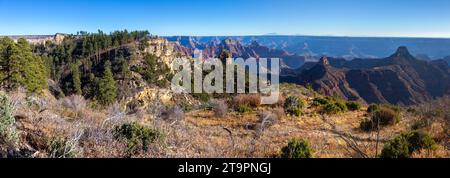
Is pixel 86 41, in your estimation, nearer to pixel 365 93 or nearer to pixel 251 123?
pixel 251 123

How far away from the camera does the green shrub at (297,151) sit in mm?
7973

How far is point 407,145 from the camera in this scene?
928cm

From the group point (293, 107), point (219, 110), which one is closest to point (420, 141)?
point (293, 107)

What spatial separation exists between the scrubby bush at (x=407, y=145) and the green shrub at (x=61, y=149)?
673 centimetres

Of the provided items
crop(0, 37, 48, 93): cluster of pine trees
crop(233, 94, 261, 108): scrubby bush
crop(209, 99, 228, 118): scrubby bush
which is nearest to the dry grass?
crop(209, 99, 228, 118): scrubby bush

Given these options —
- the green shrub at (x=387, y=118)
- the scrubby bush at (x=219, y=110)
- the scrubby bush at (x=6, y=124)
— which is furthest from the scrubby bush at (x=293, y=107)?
the scrubby bush at (x=6, y=124)

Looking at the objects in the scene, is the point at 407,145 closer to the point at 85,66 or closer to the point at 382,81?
the point at 85,66

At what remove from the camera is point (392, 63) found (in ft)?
554

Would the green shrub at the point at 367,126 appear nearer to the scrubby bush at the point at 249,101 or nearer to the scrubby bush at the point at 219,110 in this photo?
the scrubby bush at the point at 219,110

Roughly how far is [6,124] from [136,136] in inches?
90.5

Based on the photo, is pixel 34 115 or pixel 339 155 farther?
pixel 339 155

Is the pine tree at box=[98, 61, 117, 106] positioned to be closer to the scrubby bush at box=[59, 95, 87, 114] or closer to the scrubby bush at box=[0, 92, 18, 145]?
the scrubby bush at box=[59, 95, 87, 114]
